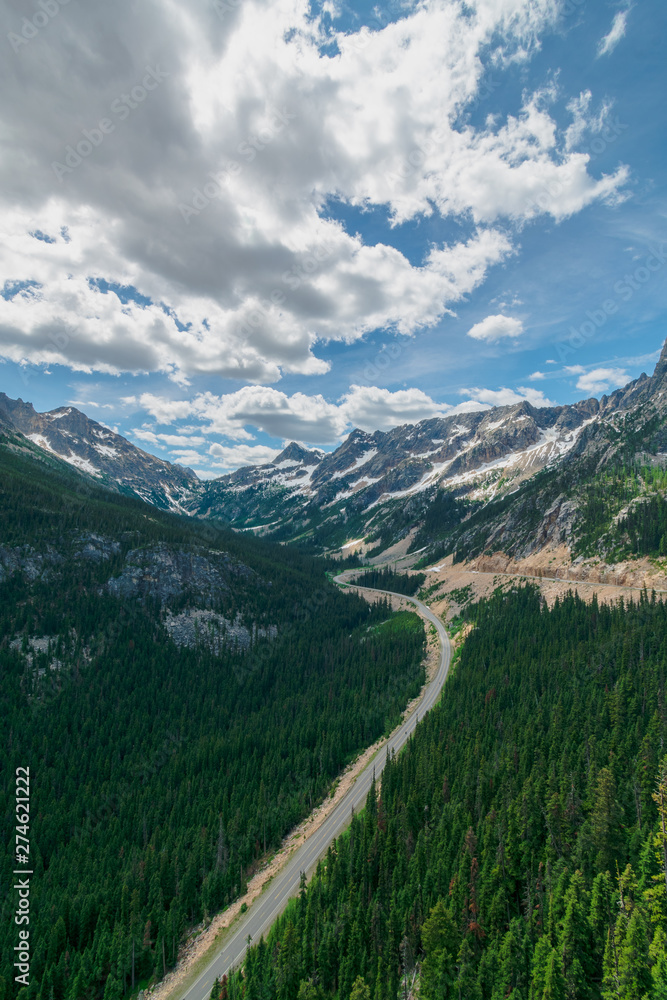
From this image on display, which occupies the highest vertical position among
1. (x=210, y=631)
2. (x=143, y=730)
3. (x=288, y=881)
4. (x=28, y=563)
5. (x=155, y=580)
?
(x=28, y=563)

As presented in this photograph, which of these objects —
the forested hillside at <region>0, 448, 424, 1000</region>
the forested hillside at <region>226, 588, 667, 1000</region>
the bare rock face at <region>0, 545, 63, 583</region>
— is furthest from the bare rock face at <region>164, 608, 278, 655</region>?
the forested hillside at <region>226, 588, 667, 1000</region>

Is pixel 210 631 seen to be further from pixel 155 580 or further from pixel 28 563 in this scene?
pixel 28 563

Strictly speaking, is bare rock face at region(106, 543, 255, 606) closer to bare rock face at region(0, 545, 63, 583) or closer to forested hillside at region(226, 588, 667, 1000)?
bare rock face at region(0, 545, 63, 583)

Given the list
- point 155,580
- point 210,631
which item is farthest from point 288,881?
point 155,580

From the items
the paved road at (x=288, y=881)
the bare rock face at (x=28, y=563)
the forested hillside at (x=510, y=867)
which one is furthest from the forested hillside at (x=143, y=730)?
the forested hillside at (x=510, y=867)

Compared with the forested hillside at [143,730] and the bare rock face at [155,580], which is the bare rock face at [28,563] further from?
the bare rock face at [155,580]

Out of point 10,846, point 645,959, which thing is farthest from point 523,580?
point 10,846

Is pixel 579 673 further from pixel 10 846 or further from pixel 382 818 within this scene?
pixel 10 846

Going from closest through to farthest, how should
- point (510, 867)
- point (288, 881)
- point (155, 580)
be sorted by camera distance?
1. point (510, 867)
2. point (288, 881)
3. point (155, 580)
